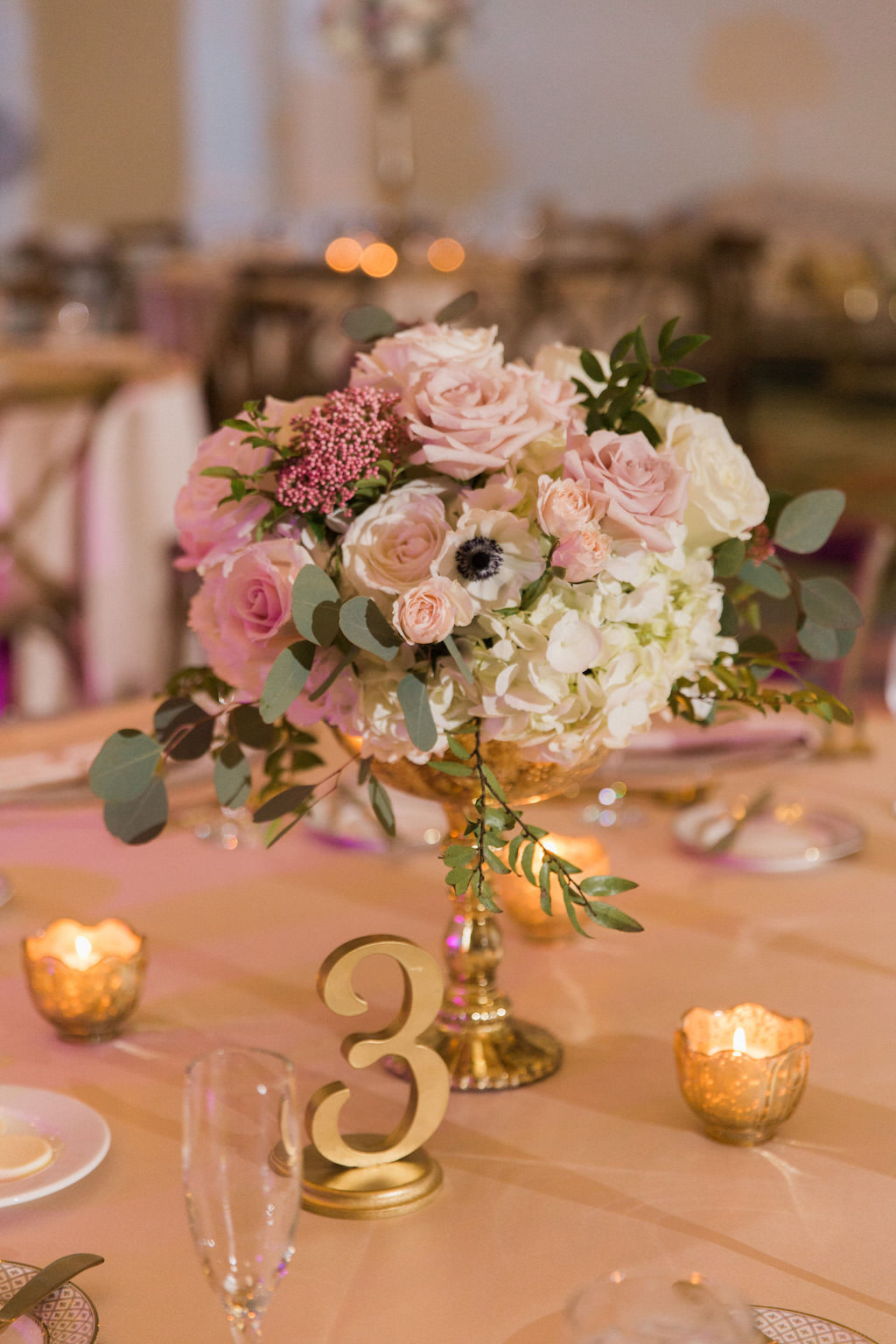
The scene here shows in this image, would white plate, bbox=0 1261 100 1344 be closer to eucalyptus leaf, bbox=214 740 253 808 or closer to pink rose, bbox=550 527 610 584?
eucalyptus leaf, bbox=214 740 253 808

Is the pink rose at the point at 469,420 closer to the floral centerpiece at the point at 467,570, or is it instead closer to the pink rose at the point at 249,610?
the floral centerpiece at the point at 467,570

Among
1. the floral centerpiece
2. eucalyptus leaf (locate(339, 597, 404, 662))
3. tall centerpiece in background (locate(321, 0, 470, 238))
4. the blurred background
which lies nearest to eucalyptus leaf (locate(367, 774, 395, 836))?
the floral centerpiece

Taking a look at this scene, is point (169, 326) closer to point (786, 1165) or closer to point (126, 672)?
point (126, 672)

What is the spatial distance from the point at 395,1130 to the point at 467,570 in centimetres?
36

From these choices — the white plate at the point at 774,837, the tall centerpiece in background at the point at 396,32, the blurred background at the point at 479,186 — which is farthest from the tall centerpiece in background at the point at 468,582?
the tall centerpiece in background at the point at 396,32

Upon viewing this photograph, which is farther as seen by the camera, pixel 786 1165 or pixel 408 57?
pixel 408 57

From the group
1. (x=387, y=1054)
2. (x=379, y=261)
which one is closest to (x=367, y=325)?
Answer: (x=387, y=1054)

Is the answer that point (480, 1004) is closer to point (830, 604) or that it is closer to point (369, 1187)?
point (369, 1187)

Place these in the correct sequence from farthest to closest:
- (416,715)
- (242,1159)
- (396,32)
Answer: (396,32) < (416,715) < (242,1159)

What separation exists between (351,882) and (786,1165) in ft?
1.85

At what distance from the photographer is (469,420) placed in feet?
2.80

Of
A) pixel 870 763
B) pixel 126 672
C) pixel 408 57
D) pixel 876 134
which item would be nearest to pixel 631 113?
pixel 876 134

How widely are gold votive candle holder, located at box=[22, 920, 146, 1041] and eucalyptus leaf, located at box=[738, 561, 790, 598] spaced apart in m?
0.52

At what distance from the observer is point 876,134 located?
25.9 ft
